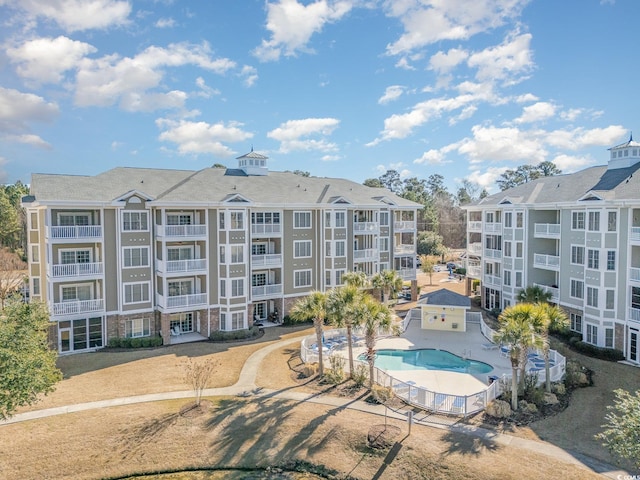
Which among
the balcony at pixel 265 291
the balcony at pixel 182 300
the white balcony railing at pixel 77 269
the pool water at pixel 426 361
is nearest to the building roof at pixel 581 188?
the pool water at pixel 426 361

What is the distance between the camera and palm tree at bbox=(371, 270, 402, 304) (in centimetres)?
3856

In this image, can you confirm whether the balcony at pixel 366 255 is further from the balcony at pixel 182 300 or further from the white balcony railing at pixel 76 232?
the white balcony railing at pixel 76 232

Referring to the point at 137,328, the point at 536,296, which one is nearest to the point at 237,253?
the point at 137,328

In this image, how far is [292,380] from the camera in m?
24.8

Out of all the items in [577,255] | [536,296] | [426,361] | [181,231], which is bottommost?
[426,361]

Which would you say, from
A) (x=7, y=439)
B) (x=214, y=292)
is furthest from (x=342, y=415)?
(x=214, y=292)

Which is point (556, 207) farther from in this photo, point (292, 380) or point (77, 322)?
point (77, 322)

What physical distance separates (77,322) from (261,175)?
2100 cm

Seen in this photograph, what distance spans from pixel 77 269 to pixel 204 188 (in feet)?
36.0

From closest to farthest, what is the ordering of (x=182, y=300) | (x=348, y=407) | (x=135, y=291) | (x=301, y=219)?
1. (x=348, y=407)
2. (x=135, y=291)
3. (x=182, y=300)
4. (x=301, y=219)

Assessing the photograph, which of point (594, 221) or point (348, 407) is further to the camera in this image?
point (594, 221)

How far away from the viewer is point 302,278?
3938 centimetres

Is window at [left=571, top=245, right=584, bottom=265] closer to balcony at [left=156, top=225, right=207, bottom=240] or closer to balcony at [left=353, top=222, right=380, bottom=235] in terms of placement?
balcony at [left=353, top=222, right=380, bottom=235]

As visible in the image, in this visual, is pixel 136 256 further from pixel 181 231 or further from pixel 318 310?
pixel 318 310
